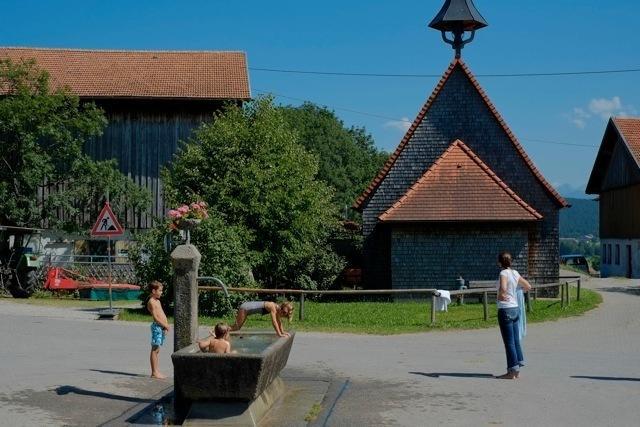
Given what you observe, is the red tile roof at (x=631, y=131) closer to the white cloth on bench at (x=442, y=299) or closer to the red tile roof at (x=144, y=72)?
the red tile roof at (x=144, y=72)

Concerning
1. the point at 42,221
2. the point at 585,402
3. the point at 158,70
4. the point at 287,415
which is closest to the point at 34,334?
the point at 287,415

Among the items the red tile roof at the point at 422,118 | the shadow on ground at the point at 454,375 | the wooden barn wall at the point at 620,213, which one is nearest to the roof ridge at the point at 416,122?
the red tile roof at the point at 422,118

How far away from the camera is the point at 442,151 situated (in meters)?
33.5

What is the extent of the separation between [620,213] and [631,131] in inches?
225

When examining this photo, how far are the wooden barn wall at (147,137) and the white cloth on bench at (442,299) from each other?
1731 cm

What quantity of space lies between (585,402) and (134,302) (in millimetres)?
20733

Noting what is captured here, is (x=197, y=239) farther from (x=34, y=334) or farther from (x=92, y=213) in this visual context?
(x=92, y=213)

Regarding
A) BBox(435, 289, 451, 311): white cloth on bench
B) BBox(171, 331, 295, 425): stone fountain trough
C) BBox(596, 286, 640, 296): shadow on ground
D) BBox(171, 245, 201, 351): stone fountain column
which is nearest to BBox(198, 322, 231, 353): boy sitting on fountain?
BBox(171, 331, 295, 425): stone fountain trough

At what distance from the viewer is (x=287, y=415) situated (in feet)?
36.1

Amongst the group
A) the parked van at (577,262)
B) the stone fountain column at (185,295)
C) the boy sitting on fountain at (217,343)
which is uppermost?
the stone fountain column at (185,295)

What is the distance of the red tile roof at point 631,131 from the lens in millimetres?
51875

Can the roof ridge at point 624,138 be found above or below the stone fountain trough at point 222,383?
above

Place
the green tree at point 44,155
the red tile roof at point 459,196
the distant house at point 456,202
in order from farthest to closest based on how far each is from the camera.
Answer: the green tree at point 44,155 < the distant house at point 456,202 < the red tile roof at point 459,196

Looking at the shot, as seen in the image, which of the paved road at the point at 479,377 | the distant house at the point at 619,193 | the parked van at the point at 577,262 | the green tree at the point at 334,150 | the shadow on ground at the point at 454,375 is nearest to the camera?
the paved road at the point at 479,377
